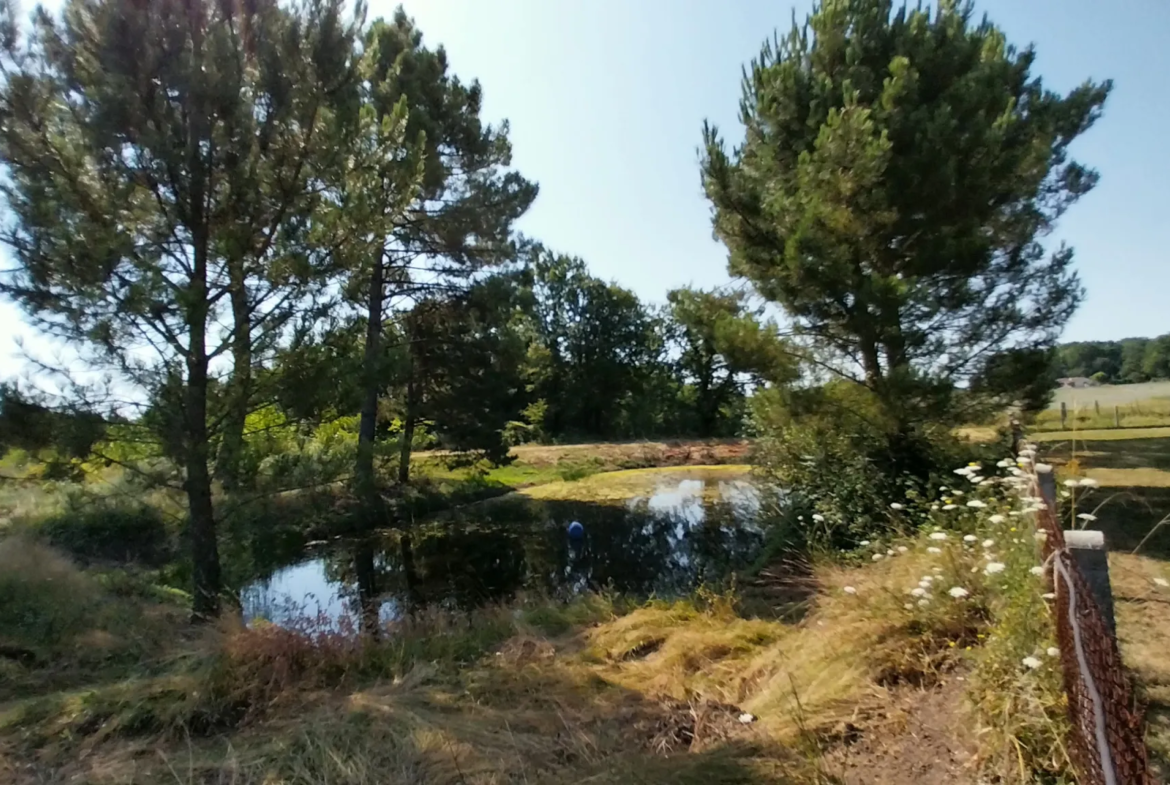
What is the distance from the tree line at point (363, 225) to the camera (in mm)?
6445

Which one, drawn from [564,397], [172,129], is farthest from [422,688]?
[564,397]

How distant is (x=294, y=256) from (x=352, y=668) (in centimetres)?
379

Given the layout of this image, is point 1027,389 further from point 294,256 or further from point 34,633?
point 34,633

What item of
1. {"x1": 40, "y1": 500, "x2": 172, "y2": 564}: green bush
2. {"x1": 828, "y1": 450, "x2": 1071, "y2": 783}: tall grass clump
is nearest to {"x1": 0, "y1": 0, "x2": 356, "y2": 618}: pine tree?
{"x1": 40, "y1": 500, "x2": 172, "y2": 564}: green bush

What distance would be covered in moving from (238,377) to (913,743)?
20.8 feet

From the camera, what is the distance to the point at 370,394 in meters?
8.27

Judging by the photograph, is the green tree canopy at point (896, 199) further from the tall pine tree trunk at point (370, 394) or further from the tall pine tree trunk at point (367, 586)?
the tall pine tree trunk at point (367, 586)

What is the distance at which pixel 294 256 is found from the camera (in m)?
6.92

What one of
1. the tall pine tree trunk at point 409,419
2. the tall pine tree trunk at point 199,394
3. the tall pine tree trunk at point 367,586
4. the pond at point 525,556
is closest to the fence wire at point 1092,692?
the tall pine tree trunk at point 367,586

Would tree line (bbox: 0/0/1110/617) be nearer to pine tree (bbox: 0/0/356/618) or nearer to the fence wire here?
pine tree (bbox: 0/0/356/618)

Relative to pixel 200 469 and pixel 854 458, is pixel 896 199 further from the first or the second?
pixel 200 469

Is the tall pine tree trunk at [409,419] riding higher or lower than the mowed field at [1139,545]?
higher

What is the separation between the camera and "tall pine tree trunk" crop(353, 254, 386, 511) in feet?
24.6

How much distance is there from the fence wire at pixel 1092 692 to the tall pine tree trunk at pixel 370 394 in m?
6.15
